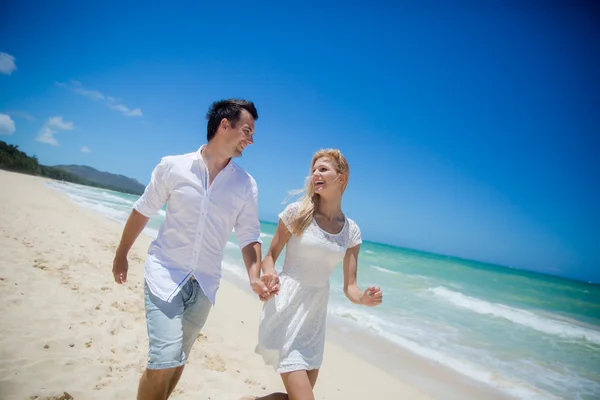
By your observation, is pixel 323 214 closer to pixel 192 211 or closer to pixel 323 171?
pixel 323 171

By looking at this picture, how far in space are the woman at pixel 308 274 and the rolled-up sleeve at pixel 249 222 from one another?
0.20m

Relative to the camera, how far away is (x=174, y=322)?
7.70ft

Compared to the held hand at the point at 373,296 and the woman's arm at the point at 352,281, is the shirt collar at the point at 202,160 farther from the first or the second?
the held hand at the point at 373,296

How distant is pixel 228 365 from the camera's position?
4523 millimetres

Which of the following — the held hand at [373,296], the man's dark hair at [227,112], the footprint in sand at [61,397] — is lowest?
the footprint in sand at [61,397]

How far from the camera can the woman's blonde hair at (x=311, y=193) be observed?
2812mm

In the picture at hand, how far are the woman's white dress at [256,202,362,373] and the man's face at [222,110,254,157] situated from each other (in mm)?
707

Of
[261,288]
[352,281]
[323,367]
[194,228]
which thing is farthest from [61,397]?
[323,367]

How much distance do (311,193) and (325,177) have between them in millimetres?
258

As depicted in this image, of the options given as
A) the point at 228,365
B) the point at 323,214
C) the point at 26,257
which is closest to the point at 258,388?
the point at 228,365

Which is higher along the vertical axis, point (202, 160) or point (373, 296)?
point (202, 160)

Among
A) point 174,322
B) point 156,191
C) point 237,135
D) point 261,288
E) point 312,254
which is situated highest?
point 237,135

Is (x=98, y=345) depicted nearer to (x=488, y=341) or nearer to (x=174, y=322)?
(x=174, y=322)

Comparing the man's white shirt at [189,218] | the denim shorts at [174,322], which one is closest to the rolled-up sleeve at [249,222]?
the man's white shirt at [189,218]
